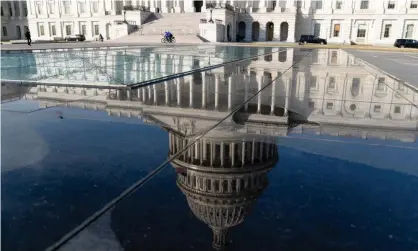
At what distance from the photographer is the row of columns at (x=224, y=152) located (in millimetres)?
3602

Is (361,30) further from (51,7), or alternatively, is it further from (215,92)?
(51,7)

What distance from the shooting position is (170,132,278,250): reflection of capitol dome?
8.89ft

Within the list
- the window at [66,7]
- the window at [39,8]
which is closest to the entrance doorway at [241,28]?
the window at [66,7]

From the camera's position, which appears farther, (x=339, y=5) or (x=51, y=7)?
(x=51, y=7)

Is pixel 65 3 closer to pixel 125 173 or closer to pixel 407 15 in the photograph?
pixel 407 15

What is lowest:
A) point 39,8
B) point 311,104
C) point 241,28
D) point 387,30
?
point 311,104

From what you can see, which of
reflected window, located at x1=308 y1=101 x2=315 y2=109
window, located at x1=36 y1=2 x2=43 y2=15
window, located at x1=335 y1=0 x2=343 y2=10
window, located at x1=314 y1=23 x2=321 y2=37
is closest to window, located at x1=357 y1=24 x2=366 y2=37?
window, located at x1=335 y1=0 x2=343 y2=10

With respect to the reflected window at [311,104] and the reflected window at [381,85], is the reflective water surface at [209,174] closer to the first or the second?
the reflected window at [311,104]

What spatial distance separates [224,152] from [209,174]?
0.47 metres

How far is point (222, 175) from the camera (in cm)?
336

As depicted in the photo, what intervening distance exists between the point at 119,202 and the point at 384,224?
2.03 meters

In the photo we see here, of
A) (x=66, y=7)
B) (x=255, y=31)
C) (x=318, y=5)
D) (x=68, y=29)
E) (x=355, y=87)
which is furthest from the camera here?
(x=68, y=29)

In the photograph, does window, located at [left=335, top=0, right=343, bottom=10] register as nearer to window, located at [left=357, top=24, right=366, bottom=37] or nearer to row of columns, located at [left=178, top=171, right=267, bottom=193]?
window, located at [left=357, top=24, right=366, bottom=37]

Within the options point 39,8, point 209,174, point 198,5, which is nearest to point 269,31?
point 198,5
